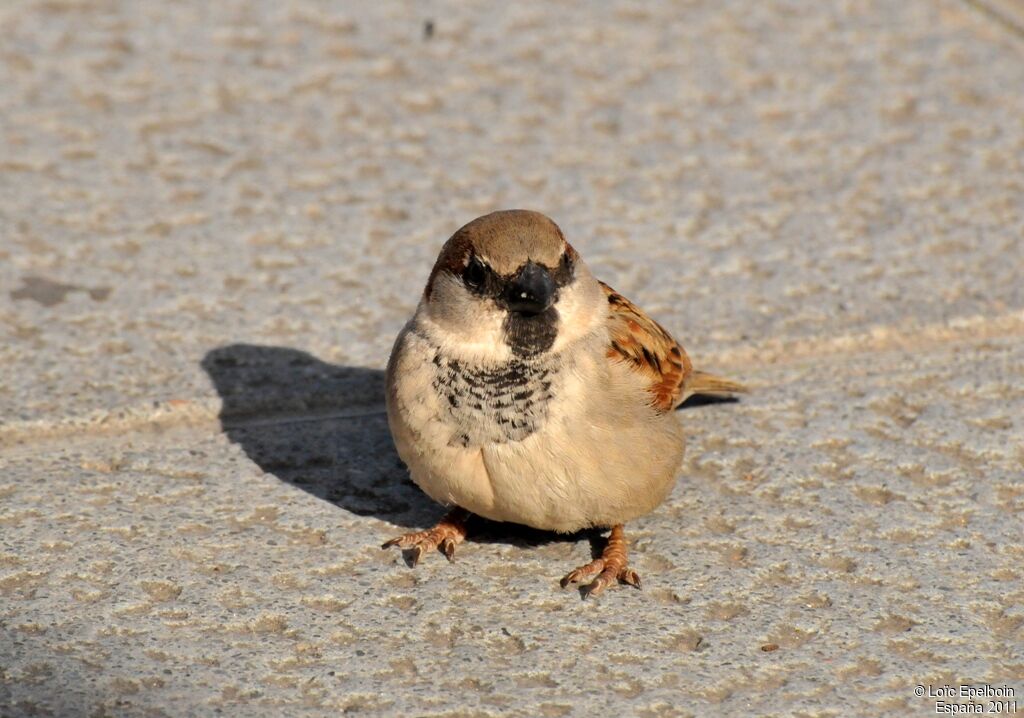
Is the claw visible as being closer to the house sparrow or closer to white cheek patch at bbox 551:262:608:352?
the house sparrow

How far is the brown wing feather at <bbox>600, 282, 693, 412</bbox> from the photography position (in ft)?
11.9

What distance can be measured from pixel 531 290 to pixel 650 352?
513 millimetres

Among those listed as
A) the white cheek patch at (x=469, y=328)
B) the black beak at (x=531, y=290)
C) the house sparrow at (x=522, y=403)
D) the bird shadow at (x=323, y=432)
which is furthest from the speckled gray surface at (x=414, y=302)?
the black beak at (x=531, y=290)

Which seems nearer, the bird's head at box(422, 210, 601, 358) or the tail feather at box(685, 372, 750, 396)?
the bird's head at box(422, 210, 601, 358)

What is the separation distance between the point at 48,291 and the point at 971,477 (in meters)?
2.75

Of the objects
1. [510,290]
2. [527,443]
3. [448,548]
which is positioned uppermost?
[510,290]

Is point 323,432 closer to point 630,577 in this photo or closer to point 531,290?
point 531,290

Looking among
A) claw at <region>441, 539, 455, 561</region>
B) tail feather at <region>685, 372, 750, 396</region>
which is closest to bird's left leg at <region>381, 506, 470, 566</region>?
claw at <region>441, 539, 455, 561</region>

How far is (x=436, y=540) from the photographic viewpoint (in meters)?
3.50

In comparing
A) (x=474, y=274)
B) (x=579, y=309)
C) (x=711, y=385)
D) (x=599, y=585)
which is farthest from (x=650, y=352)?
(x=599, y=585)

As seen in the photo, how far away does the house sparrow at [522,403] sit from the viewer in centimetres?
332

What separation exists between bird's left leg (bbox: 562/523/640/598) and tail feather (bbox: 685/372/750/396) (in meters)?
0.69

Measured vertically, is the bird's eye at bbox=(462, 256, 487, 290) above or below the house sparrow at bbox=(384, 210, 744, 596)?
above

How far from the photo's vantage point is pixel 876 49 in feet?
20.3
